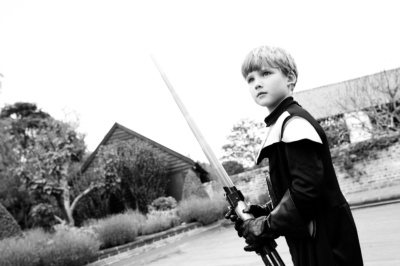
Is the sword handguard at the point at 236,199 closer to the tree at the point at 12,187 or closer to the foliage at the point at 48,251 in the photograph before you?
the foliage at the point at 48,251

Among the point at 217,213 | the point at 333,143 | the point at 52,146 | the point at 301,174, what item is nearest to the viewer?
the point at 301,174

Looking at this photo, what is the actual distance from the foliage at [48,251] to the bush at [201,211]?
227 inches

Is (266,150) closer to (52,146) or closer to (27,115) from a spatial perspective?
(52,146)

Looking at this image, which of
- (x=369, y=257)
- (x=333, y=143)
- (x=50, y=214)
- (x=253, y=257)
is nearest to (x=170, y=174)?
(x=50, y=214)

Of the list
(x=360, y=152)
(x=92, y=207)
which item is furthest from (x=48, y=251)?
(x=360, y=152)

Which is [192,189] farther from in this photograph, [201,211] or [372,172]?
[372,172]

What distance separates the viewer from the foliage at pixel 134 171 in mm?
20953

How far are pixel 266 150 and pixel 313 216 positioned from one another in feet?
0.94

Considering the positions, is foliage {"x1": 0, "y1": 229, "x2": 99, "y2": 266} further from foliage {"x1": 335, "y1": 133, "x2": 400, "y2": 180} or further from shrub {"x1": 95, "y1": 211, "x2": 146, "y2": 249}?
foliage {"x1": 335, "y1": 133, "x2": 400, "y2": 180}

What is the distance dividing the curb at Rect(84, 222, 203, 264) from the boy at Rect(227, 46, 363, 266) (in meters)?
10.4

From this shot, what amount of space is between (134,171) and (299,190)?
20516 mm

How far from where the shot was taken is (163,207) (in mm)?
19625

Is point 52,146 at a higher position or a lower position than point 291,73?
higher

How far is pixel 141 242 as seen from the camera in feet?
43.2
